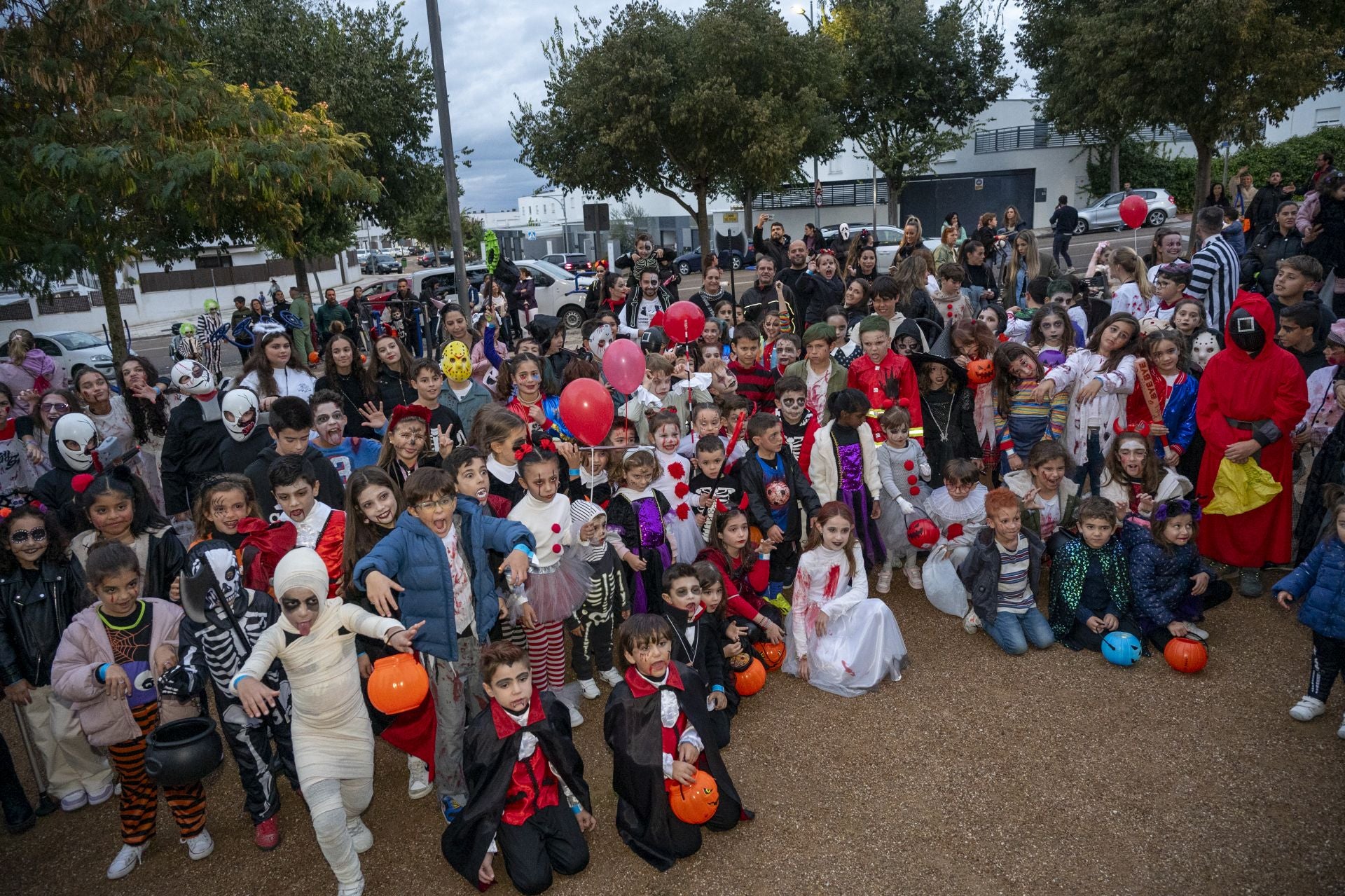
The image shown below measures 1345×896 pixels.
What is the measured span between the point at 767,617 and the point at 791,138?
55.1 ft

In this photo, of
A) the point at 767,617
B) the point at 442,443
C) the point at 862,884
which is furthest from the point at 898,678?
the point at 442,443

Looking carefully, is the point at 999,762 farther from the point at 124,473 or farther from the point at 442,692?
the point at 124,473

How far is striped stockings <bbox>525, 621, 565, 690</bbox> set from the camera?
4.78 meters

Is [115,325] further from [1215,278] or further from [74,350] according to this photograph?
[1215,278]

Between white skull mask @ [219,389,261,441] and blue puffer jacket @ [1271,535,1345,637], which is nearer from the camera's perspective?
blue puffer jacket @ [1271,535,1345,637]

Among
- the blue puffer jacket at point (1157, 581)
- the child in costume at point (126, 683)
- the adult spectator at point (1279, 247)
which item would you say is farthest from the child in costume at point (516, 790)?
the adult spectator at point (1279, 247)

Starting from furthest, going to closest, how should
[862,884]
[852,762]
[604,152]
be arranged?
1. [604,152]
2. [852,762]
3. [862,884]

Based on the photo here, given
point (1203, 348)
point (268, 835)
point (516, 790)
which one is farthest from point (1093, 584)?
point (268, 835)

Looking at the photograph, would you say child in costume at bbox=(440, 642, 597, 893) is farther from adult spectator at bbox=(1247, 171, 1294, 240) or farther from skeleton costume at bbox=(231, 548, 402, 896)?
adult spectator at bbox=(1247, 171, 1294, 240)

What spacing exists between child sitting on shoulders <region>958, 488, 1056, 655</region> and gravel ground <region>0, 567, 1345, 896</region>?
25 centimetres

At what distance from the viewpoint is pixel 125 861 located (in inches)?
153

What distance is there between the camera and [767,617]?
17.1 ft

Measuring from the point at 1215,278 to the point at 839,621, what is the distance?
499 cm

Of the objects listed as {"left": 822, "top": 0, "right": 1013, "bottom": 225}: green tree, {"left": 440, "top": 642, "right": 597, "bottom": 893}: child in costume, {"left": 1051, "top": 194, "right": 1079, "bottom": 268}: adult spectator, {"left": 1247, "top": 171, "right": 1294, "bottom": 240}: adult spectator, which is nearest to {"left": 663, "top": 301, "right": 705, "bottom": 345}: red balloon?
{"left": 440, "top": 642, "right": 597, "bottom": 893}: child in costume
